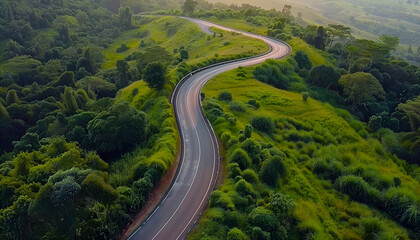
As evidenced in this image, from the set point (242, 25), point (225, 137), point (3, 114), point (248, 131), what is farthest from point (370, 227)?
point (242, 25)

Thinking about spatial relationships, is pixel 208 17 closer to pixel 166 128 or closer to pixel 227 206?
pixel 166 128

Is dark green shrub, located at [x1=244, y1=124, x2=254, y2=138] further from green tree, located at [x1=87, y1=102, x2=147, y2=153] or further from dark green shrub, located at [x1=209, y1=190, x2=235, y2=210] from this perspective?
green tree, located at [x1=87, y1=102, x2=147, y2=153]

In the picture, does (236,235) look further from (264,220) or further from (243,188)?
(243,188)

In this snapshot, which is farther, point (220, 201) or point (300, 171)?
point (300, 171)

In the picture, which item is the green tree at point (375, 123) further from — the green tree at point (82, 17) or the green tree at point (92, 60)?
the green tree at point (82, 17)

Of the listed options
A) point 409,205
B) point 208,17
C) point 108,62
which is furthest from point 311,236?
point 208,17
